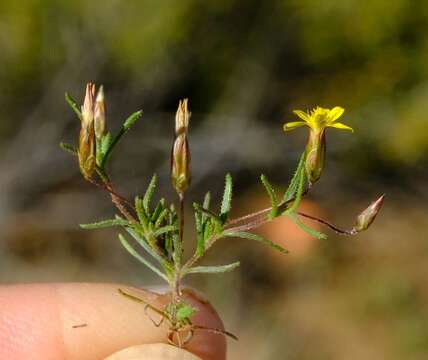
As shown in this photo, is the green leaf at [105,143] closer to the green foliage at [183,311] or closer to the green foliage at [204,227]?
the green foliage at [204,227]

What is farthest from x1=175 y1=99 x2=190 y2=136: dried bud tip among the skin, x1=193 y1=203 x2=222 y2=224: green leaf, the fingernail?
the skin

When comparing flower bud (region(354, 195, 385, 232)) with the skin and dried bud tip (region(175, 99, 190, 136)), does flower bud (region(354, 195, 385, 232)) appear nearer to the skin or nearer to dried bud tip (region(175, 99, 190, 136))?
dried bud tip (region(175, 99, 190, 136))

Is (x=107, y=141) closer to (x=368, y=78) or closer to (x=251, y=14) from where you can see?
(x=251, y=14)

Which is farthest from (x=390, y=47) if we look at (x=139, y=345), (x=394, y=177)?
(x=139, y=345)

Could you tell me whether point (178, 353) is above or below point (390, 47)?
below

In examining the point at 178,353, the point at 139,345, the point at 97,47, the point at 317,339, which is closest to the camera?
the point at 178,353

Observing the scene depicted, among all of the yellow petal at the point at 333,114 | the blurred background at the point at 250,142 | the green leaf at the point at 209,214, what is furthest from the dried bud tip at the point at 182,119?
the blurred background at the point at 250,142

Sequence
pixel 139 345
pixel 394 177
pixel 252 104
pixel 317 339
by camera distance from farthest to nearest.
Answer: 1. pixel 394 177
2. pixel 252 104
3. pixel 317 339
4. pixel 139 345
